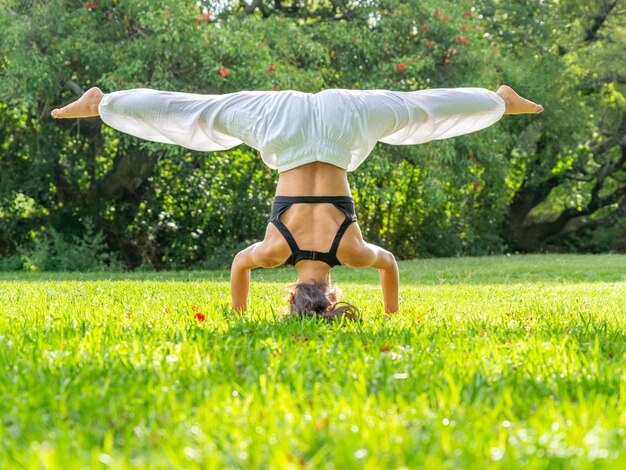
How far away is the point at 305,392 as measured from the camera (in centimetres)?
259

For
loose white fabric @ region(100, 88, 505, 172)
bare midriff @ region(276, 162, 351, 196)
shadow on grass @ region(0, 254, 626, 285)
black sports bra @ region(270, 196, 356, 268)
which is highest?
loose white fabric @ region(100, 88, 505, 172)

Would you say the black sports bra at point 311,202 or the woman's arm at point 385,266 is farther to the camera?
the woman's arm at point 385,266

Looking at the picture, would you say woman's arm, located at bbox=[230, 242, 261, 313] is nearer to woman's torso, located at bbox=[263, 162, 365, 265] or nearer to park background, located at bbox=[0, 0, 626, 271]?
woman's torso, located at bbox=[263, 162, 365, 265]

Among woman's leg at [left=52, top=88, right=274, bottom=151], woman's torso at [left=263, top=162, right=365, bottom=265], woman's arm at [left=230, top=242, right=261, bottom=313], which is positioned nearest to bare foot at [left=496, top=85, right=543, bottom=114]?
woman's torso at [left=263, top=162, right=365, bottom=265]

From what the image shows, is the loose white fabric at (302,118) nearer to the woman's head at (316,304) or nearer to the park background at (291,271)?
the woman's head at (316,304)

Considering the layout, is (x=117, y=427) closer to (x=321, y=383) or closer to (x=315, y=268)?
(x=321, y=383)

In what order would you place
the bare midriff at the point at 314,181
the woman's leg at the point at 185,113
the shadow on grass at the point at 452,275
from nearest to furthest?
the bare midriff at the point at 314,181 < the woman's leg at the point at 185,113 < the shadow on grass at the point at 452,275

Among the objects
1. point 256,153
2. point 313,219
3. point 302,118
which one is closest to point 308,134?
point 302,118

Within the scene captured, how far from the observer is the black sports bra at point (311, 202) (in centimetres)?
452

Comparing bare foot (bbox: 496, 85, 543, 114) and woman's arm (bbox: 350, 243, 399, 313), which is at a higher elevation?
bare foot (bbox: 496, 85, 543, 114)

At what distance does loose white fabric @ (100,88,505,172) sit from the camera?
15.0 feet

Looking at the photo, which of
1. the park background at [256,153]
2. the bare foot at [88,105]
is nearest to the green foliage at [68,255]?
the park background at [256,153]

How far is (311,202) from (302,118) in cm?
50

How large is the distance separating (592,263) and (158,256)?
28.9 ft
